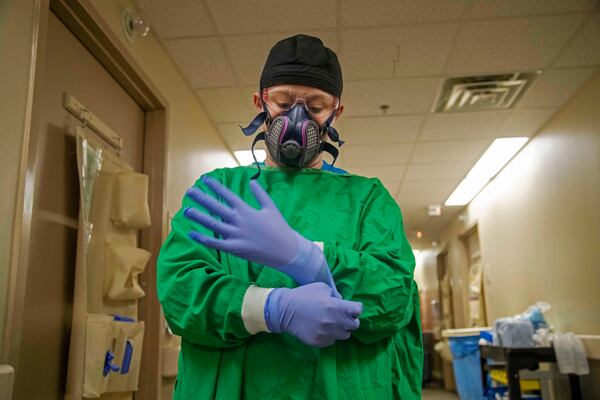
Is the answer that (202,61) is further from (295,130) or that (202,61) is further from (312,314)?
(312,314)

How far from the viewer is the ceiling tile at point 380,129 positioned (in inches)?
161

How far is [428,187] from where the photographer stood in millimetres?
6133

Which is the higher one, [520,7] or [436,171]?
[520,7]

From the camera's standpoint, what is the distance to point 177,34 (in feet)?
9.42

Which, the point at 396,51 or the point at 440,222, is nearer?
the point at 396,51

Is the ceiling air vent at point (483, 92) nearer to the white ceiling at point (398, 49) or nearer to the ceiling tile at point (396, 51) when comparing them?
the white ceiling at point (398, 49)

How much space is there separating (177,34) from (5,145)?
1550 mm

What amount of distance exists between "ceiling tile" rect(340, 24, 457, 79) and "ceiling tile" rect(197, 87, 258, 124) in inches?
28.9

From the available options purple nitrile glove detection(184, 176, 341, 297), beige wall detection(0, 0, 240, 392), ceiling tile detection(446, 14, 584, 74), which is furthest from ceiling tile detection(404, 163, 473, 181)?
purple nitrile glove detection(184, 176, 341, 297)

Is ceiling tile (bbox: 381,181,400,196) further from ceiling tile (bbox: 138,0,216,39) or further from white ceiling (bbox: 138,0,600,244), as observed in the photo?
ceiling tile (bbox: 138,0,216,39)

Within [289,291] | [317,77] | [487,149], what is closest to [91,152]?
[317,77]

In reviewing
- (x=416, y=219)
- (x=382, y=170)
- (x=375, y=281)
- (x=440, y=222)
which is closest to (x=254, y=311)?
(x=375, y=281)

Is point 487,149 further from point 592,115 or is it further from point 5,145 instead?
point 5,145

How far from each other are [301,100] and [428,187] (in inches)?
209
